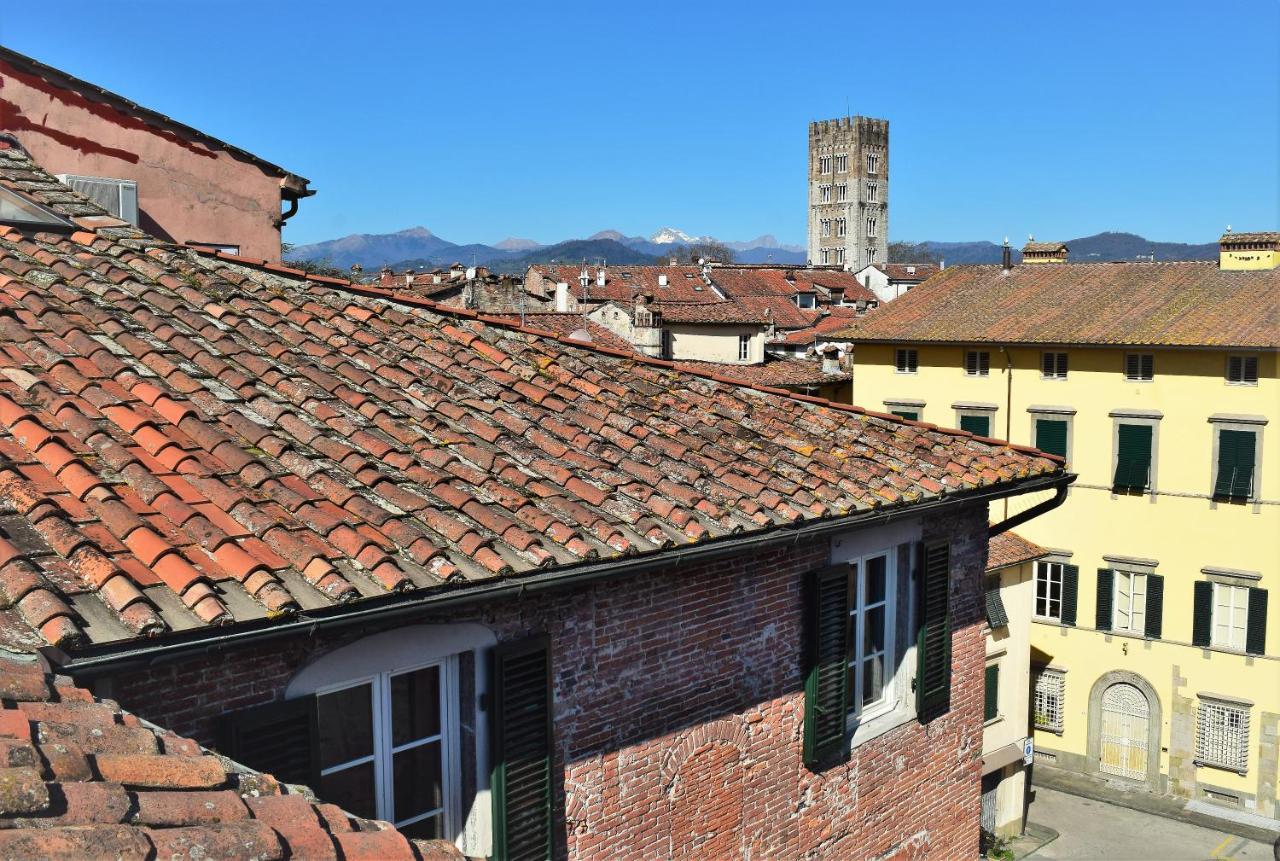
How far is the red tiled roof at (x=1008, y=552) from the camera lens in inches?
862

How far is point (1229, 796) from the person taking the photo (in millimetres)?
25906

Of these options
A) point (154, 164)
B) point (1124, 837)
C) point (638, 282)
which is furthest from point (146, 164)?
point (638, 282)

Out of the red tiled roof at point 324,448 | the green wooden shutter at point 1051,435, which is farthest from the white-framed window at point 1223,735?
the red tiled roof at point 324,448

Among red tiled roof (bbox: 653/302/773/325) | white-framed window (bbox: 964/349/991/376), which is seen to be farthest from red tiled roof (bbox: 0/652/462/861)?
red tiled roof (bbox: 653/302/773/325)

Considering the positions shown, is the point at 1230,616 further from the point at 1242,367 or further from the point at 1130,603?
the point at 1242,367

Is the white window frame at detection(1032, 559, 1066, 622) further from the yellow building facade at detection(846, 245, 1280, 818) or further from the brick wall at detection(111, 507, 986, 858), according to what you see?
the brick wall at detection(111, 507, 986, 858)

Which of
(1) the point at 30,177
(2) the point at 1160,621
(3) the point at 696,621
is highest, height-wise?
(1) the point at 30,177

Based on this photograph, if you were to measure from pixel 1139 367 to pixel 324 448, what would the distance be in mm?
24587

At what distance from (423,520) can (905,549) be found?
13.5 feet

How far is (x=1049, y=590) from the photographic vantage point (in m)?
28.2

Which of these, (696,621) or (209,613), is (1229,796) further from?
(209,613)

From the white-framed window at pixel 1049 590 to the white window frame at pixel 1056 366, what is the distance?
4490 millimetres

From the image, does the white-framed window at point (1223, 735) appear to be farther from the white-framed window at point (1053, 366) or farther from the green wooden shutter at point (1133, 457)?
the white-framed window at point (1053, 366)

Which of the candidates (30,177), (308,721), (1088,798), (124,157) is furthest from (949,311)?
(308,721)
